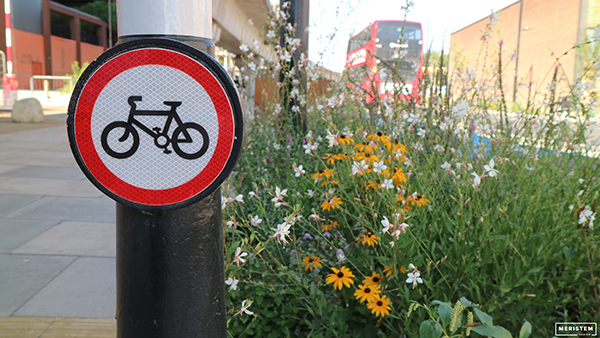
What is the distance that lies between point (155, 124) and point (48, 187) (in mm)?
5741

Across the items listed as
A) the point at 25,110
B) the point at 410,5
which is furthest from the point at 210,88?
the point at 25,110

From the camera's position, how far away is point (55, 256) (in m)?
3.85

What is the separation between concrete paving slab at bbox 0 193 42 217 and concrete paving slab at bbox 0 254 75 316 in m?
1.55

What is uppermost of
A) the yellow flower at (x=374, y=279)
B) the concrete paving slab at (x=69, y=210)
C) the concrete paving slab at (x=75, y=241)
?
the yellow flower at (x=374, y=279)

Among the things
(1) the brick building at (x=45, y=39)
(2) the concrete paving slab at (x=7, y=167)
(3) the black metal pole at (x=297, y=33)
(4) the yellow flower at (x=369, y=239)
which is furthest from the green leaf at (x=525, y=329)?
(1) the brick building at (x=45, y=39)

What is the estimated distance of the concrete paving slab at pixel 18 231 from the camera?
4074mm

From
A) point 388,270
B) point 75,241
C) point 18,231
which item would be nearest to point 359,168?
point 388,270

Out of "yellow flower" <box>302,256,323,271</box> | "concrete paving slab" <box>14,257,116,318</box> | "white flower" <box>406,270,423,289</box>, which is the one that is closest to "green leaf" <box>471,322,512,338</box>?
"white flower" <box>406,270,423,289</box>

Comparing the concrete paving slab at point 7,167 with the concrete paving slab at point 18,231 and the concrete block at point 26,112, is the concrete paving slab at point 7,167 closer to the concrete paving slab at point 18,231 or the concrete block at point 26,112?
the concrete paving slab at point 18,231

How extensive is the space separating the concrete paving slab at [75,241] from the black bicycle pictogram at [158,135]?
9.05 feet

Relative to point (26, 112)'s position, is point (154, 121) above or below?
below

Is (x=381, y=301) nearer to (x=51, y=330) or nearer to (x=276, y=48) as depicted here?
(x=51, y=330)

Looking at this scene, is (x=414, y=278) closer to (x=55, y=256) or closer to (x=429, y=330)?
(x=429, y=330)

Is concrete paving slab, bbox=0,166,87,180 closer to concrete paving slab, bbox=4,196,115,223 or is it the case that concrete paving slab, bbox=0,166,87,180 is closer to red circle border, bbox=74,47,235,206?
concrete paving slab, bbox=4,196,115,223
